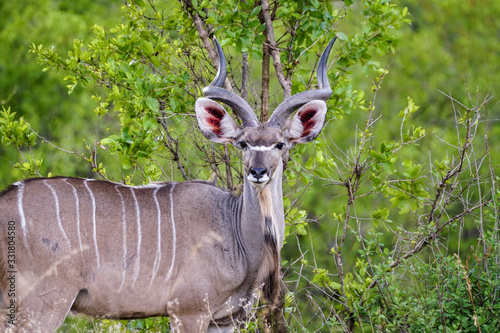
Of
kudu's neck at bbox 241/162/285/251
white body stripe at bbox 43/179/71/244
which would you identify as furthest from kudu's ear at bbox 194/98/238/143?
white body stripe at bbox 43/179/71/244

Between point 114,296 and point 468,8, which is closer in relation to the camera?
point 114,296

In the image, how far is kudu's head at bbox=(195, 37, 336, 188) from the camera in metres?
3.70

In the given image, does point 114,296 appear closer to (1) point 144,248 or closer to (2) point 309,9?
(1) point 144,248

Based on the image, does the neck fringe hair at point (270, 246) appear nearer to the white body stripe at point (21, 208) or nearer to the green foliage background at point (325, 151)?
the green foliage background at point (325, 151)

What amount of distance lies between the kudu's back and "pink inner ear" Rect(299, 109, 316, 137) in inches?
25.2

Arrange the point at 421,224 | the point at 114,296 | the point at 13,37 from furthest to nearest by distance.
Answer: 1. the point at 13,37
2. the point at 421,224
3. the point at 114,296

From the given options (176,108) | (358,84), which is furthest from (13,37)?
(176,108)

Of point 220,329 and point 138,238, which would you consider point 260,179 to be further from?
point 220,329

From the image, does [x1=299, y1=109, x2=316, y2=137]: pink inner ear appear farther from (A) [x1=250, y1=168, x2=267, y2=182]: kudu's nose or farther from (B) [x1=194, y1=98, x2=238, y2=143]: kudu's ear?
(A) [x1=250, y1=168, x2=267, y2=182]: kudu's nose

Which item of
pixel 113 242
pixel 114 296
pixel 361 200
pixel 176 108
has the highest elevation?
pixel 176 108

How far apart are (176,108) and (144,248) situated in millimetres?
1001

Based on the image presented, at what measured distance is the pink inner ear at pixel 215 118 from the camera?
392 cm

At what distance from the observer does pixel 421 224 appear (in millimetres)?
3973

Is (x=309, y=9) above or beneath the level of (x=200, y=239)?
above
